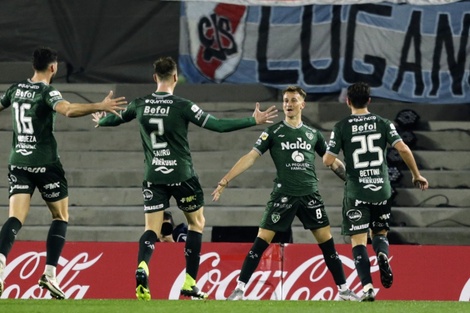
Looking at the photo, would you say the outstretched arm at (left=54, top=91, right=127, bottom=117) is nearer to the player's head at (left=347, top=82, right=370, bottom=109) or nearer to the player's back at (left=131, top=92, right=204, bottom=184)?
the player's back at (left=131, top=92, right=204, bottom=184)

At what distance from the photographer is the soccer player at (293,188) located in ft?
43.5

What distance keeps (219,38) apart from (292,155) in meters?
5.90

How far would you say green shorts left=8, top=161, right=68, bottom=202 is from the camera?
12.4m

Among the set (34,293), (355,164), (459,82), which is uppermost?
(459,82)

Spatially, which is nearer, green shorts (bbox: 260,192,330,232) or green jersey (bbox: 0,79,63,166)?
green jersey (bbox: 0,79,63,166)

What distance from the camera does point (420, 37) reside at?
61.5 feet

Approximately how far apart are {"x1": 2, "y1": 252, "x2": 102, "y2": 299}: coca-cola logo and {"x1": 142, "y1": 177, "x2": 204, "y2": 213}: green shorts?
3.20m

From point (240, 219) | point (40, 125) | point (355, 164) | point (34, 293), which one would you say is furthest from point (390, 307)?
point (240, 219)

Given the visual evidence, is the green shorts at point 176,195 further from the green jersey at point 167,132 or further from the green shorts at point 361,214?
the green shorts at point 361,214

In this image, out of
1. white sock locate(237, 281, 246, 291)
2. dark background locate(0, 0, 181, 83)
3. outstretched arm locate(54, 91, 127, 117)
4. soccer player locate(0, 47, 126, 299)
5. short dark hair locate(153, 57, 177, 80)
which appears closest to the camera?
outstretched arm locate(54, 91, 127, 117)

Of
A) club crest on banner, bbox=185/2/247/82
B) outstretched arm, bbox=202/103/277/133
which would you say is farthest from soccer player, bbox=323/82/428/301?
club crest on banner, bbox=185/2/247/82

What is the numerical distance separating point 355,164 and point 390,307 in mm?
1838

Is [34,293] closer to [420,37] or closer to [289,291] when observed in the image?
[289,291]

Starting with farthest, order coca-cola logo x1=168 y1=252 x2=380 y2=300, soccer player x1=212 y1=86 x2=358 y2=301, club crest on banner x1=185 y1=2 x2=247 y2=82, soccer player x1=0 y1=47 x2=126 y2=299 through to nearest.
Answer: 1. club crest on banner x1=185 y1=2 x2=247 y2=82
2. coca-cola logo x1=168 y1=252 x2=380 y2=300
3. soccer player x1=212 y1=86 x2=358 y2=301
4. soccer player x1=0 y1=47 x2=126 y2=299
